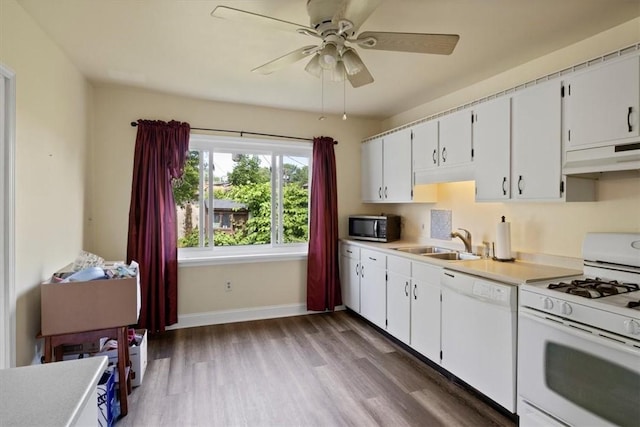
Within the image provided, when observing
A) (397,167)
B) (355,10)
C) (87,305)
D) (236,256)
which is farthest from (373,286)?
(355,10)

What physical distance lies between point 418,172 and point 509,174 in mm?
1056

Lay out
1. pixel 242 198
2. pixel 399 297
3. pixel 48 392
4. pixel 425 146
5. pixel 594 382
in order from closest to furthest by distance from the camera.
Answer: pixel 48 392, pixel 594 382, pixel 399 297, pixel 425 146, pixel 242 198

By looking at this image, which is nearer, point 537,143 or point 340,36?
point 340,36

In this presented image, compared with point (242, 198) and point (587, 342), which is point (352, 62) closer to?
point (587, 342)

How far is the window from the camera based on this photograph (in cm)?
387

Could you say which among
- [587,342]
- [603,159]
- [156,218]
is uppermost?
[603,159]

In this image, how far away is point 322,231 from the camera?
4125mm

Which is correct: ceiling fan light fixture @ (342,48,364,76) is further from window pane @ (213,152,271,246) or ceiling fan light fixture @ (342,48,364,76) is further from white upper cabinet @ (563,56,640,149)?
window pane @ (213,152,271,246)

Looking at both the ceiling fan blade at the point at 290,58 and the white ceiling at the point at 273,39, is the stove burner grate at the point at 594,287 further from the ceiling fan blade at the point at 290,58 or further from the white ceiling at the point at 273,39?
the ceiling fan blade at the point at 290,58

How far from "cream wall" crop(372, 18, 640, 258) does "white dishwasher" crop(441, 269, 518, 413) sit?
728 millimetres

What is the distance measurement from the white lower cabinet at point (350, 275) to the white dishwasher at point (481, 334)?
1.42 meters

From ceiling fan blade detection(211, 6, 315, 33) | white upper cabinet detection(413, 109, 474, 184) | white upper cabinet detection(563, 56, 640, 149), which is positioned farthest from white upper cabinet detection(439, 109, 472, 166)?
ceiling fan blade detection(211, 6, 315, 33)

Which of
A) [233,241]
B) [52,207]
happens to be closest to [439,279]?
[233,241]

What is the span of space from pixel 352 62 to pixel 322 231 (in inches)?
97.1
